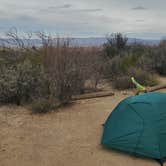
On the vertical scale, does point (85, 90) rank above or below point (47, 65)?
below

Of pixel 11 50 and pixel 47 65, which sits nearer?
pixel 47 65

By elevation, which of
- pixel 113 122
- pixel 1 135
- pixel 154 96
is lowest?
pixel 1 135

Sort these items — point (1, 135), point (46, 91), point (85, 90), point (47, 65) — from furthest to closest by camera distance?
point (85, 90) → point (47, 65) → point (46, 91) → point (1, 135)

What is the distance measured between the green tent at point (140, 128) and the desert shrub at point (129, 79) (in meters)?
5.50

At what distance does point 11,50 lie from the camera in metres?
11.6

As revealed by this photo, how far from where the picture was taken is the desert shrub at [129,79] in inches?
453

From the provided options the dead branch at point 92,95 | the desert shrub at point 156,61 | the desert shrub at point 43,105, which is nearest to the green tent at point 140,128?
the desert shrub at point 43,105

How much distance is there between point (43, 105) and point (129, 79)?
454cm

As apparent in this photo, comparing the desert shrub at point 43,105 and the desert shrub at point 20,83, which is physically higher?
the desert shrub at point 20,83

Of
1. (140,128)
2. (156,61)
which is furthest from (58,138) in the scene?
(156,61)

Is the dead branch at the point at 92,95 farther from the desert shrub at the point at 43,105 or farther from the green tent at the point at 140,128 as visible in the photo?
the green tent at the point at 140,128

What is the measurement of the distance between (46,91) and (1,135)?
9.23 ft

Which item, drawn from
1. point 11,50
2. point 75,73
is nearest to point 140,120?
point 75,73

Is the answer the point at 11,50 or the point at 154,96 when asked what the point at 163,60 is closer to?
the point at 11,50
